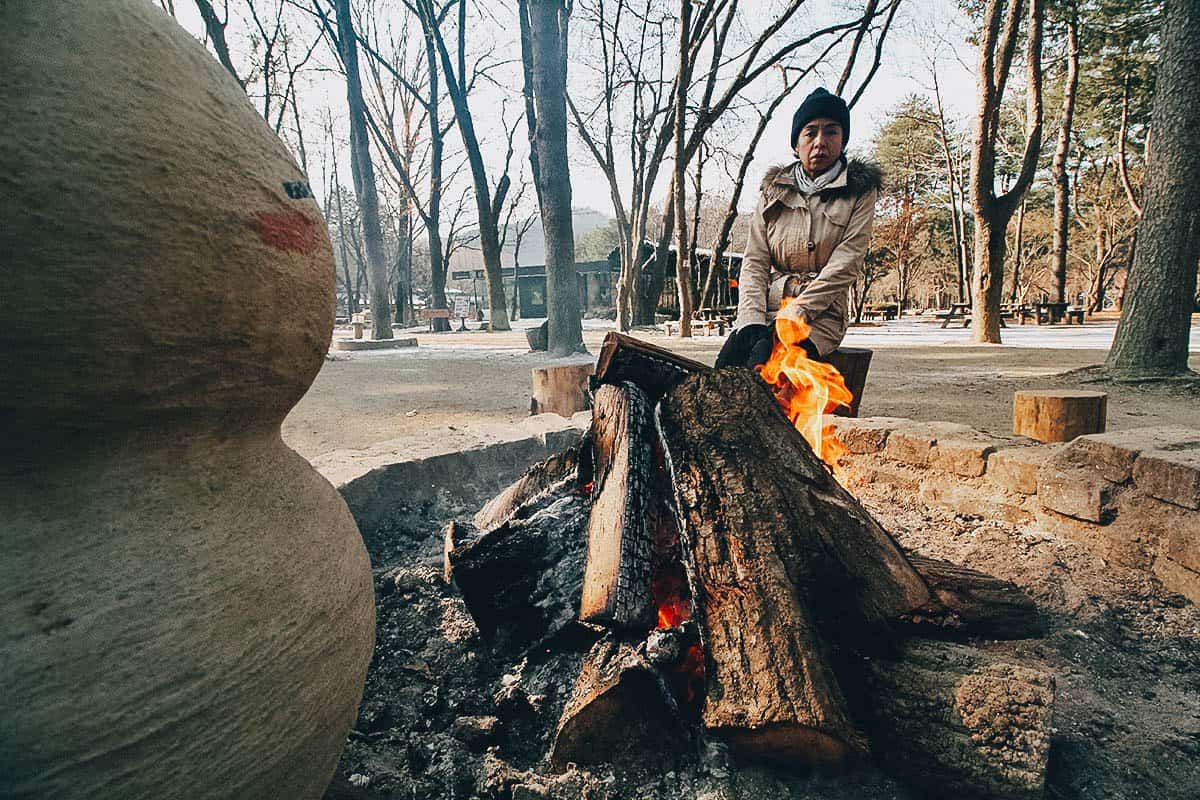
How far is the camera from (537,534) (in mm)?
1718

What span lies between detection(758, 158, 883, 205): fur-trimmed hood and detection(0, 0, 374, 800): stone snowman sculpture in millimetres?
2791

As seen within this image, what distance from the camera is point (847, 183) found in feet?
10.1

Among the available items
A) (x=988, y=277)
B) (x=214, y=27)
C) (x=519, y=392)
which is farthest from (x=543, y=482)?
(x=214, y=27)

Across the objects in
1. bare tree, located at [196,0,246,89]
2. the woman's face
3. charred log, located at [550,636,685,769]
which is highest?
bare tree, located at [196,0,246,89]

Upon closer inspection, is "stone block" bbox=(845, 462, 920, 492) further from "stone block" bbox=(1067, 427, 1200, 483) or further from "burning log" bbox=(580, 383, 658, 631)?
"burning log" bbox=(580, 383, 658, 631)

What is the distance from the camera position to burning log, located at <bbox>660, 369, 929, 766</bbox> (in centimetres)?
115

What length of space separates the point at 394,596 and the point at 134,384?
50.9 inches

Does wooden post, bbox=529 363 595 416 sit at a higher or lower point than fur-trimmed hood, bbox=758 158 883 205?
lower

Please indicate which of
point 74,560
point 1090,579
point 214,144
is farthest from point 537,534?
point 1090,579

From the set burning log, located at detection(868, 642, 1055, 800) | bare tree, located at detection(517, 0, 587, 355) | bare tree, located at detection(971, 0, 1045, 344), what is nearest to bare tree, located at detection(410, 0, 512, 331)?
bare tree, located at detection(517, 0, 587, 355)

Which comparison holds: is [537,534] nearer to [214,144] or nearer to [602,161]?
[214,144]

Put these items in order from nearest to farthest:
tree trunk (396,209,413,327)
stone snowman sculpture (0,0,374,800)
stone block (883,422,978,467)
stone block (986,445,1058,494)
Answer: stone snowman sculpture (0,0,374,800)
stone block (986,445,1058,494)
stone block (883,422,978,467)
tree trunk (396,209,413,327)

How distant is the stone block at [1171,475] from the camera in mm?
1742

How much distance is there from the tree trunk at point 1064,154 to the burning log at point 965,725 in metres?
19.0
